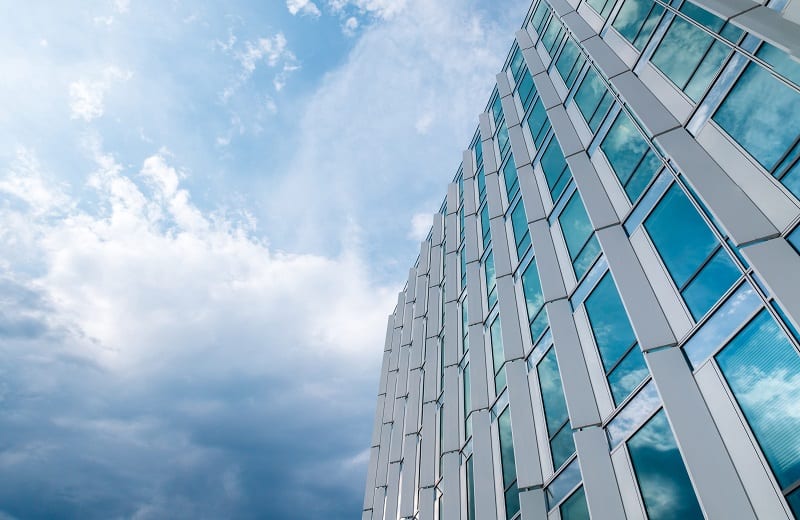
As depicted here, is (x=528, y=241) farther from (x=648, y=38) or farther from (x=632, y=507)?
(x=632, y=507)

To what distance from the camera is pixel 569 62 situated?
51.9 feet

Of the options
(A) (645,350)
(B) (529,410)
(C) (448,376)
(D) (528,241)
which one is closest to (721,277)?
(A) (645,350)

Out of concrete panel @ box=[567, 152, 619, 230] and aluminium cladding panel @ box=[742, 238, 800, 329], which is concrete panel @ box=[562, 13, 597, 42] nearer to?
concrete panel @ box=[567, 152, 619, 230]

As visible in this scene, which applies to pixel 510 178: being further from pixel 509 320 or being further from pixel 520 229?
pixel 509 320

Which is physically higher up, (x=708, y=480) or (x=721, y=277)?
(x=721, y=277)

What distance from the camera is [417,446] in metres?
20.5

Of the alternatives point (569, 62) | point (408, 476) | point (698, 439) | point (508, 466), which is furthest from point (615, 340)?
point (408, 476)

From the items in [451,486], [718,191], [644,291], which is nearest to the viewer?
[718,191]

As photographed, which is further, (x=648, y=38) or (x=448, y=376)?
(x=448, y=376)

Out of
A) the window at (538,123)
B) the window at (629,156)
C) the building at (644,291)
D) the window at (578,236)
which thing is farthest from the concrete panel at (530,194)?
the window at (629,156)

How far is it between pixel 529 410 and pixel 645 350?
179 inches

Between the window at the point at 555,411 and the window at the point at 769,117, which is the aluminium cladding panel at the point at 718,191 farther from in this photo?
the window at the point at 555,411

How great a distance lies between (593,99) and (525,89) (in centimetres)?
760

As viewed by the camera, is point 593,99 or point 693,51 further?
point 593,99
